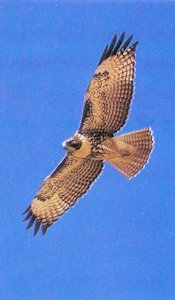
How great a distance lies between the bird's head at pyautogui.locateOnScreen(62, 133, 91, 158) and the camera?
9.64 metres

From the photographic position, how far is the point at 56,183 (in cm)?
1013

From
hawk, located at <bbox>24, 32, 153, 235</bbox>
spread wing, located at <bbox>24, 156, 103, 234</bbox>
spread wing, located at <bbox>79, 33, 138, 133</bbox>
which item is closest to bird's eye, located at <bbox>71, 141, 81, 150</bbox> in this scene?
hawk, located at <bbox>24, 32, 153, 235</bbox>

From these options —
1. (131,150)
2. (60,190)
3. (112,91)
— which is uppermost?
(112,91)

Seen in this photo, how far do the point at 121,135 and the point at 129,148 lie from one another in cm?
11

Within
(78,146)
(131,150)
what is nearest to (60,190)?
(78,146)

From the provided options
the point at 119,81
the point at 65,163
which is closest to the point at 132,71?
the point at 119,81

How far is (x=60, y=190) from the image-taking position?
10.2 metres

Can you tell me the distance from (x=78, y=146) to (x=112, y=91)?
424 millimetres

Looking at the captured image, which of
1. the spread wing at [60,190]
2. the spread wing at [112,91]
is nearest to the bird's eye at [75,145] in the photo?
the spread wing at [112,91]

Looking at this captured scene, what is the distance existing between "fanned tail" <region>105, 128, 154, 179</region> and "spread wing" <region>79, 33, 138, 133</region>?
0.11m

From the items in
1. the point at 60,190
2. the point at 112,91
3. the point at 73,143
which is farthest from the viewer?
the point at 60,190

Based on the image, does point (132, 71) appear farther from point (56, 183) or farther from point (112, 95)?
point (56, 183)

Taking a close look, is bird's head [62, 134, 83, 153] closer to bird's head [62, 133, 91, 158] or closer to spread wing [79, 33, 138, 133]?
bird's head [62, 133, 91, 158]

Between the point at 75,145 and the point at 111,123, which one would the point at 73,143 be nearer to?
the point at 75,145
